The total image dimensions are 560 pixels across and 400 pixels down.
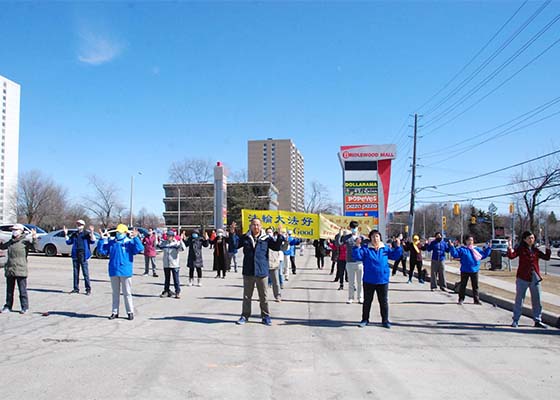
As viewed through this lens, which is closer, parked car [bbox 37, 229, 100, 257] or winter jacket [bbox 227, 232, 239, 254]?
winter jacket [bbox 227, 232, 239, 254]

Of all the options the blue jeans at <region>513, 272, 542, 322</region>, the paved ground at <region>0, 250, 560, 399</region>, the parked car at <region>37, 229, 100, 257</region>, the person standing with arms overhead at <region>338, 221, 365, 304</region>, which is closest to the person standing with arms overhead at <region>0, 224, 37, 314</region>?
the paved ground at <region>0, 250, 560, 399</region>

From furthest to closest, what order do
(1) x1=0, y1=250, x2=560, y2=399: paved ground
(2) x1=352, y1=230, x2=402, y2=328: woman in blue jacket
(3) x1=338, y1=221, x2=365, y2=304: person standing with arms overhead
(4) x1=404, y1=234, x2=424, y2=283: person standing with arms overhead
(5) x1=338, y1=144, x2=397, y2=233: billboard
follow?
(5) x1=338, y1=144, x2=397, y2=233: billboard < (4) x1=404, y1=234, x2=424, y2=283: person standing with arms overhead < (3) x1=338, y1=221, x2=365, y2=304: person standing with arms overhead < (2) x1=352, y1=230, x2=402, y2=328: woman in blue jacket < (1) x1=0, y1=250, x2=560, y2=399: paved ground

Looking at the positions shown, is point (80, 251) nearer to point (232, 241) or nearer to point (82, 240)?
point (82, 240)

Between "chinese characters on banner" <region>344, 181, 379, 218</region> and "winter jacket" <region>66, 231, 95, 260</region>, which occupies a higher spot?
"chinese characters on banner" <region>344, 181, 379, 218</region>

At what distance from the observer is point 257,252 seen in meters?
9.05

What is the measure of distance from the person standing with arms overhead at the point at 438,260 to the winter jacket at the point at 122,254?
31.3 ft

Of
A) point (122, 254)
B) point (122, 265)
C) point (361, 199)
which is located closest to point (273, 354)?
point (122, 265)

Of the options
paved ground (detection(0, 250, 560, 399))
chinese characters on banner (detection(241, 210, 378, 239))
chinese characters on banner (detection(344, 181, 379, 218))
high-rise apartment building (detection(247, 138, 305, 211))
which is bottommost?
paved ground (detection(0, 250, 560, 399))

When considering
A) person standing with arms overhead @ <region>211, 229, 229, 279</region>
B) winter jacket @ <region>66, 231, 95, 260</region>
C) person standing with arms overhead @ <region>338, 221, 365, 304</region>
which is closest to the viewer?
person standing with arms overhead @ <region>338, 221, 365, 304</region>

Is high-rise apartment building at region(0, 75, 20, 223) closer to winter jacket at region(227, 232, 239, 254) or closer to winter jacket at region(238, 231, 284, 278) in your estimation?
winter jacket at region(227, 232, 239, 254)

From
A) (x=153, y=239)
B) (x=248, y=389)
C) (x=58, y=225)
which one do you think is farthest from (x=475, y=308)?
(x=58, y=225)

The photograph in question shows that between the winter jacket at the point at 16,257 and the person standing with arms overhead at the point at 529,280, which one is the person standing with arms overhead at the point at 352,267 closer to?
the person standing with arms overhead at the point at 529,280

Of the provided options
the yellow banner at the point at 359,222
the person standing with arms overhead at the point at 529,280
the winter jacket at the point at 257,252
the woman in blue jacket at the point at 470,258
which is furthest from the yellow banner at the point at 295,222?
the person standing with arms overhead at the point at 529,280

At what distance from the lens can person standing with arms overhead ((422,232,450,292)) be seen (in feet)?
50.0
